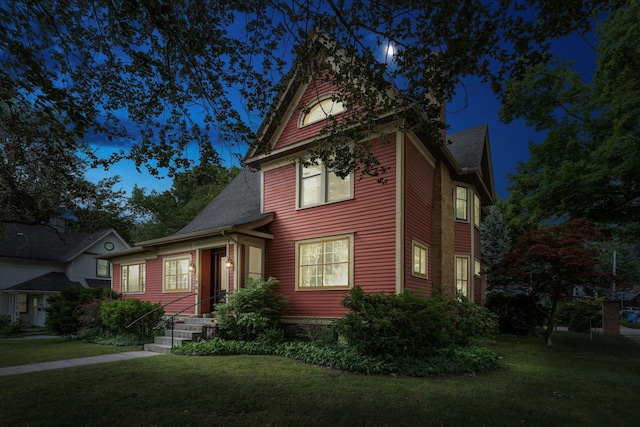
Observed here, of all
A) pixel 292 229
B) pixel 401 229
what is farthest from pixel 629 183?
pixel 292 229

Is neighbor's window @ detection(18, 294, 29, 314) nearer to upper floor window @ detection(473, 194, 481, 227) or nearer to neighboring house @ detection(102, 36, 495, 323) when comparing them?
neighboring house @ detection(102, 36, 495, 323)

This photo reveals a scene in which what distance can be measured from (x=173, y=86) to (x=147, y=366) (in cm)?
582

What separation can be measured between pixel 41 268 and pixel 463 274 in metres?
25.4

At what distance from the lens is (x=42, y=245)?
25359 mm

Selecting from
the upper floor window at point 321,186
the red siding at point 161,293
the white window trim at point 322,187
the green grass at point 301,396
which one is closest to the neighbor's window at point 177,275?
the red siding at point 161,293

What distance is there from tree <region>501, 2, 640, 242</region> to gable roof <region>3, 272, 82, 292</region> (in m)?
25.1

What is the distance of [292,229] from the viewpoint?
41.2 ft

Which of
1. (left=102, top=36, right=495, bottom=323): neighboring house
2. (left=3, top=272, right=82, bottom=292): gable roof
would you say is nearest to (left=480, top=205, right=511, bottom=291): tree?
(left=102, top=36, right=495, bottom=323): neighboring house

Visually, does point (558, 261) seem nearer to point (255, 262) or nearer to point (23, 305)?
point (255, 262)

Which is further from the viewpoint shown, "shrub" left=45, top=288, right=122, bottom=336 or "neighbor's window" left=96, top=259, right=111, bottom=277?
"neighbor's window" left=96, top=259, right=111, bottom=277

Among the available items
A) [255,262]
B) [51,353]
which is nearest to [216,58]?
[255,262]

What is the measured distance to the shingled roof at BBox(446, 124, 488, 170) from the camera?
15.2 meters

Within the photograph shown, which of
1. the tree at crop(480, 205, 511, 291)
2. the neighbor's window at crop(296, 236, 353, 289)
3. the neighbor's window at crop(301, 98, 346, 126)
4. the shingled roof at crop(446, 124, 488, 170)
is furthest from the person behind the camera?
the tree at crop(480, 205, 511, 291)

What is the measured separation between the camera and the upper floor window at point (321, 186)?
457 inches
